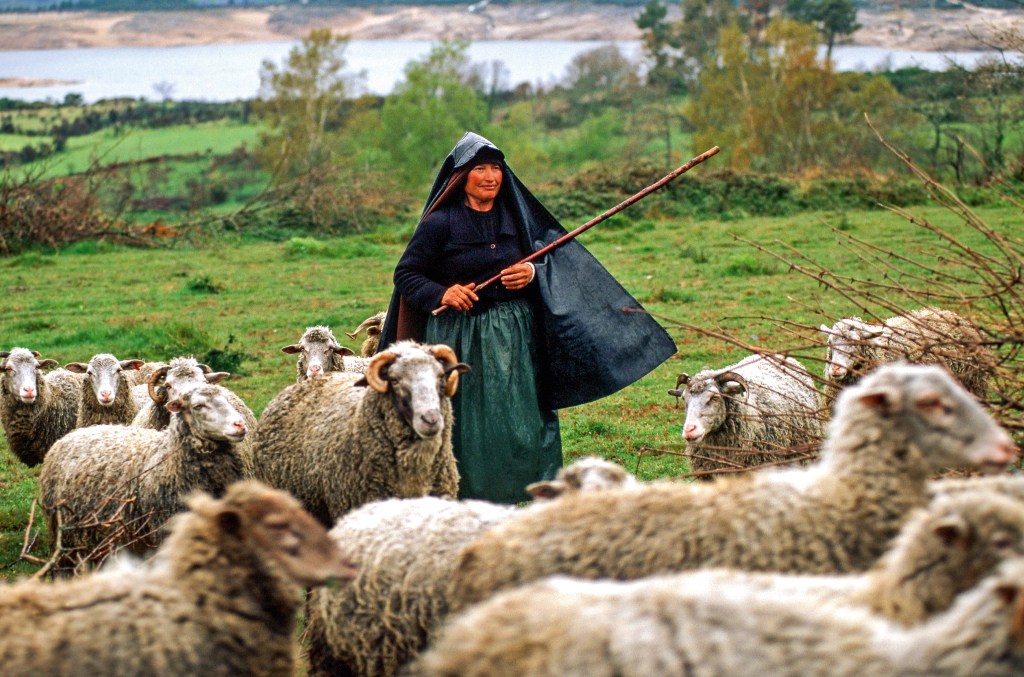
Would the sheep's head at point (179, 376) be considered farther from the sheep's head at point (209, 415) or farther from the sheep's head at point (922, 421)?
the sheep's head at point (922, 421)

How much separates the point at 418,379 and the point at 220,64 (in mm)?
55736

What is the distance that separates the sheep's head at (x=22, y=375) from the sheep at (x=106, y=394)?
41cm

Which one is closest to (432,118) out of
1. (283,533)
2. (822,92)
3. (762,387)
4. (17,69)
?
(822,92)

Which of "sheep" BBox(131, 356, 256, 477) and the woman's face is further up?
the woman's face

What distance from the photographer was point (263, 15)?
6050 centimetres

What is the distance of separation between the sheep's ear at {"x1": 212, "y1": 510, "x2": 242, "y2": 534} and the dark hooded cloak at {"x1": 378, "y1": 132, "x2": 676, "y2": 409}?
302 centimetres

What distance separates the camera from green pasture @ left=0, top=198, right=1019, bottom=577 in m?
9.07

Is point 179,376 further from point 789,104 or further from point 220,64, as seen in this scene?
point 220,64

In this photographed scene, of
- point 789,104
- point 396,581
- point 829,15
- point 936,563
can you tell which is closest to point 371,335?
point 396,581

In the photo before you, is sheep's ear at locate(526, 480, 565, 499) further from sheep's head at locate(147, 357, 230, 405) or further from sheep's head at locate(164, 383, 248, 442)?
sheep's head at locate(147, 357, 230, 405)

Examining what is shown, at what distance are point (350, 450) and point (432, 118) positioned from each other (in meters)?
28.4

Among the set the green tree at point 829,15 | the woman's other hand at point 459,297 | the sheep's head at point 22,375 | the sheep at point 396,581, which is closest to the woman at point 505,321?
the woman's other hand at point 459,297

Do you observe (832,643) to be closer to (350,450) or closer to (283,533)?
(283,533)

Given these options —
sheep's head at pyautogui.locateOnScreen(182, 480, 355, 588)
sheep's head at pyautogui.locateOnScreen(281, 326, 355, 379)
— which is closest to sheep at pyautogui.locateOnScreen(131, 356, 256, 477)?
sheep's head at pyautogui.locateOnScreen(281, 326, 355, 379)
